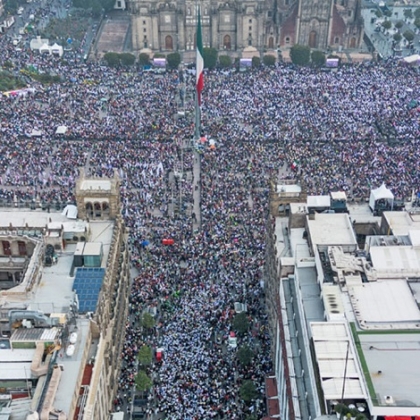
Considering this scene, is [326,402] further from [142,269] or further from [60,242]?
[142,269]

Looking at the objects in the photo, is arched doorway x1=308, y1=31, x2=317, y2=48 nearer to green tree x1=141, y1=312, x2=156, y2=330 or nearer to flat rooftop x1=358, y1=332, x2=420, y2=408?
green tree x1=141, y1=312, x2=156, y2=330

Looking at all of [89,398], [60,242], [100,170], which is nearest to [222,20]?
[100,170]

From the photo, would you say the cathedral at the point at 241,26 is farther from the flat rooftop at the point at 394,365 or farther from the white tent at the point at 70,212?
the flat rooftop at the point at 394,365

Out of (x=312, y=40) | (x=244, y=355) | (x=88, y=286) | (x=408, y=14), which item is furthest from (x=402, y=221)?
(x=408, y=14)

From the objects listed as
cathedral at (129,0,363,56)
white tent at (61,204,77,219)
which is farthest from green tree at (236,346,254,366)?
cathedral at (129,0,363,56)

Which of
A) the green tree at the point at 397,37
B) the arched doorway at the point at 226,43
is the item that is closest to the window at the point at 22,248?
the arched doorway at the point at 226,43

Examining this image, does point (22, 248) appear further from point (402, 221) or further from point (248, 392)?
point (402, 221)
